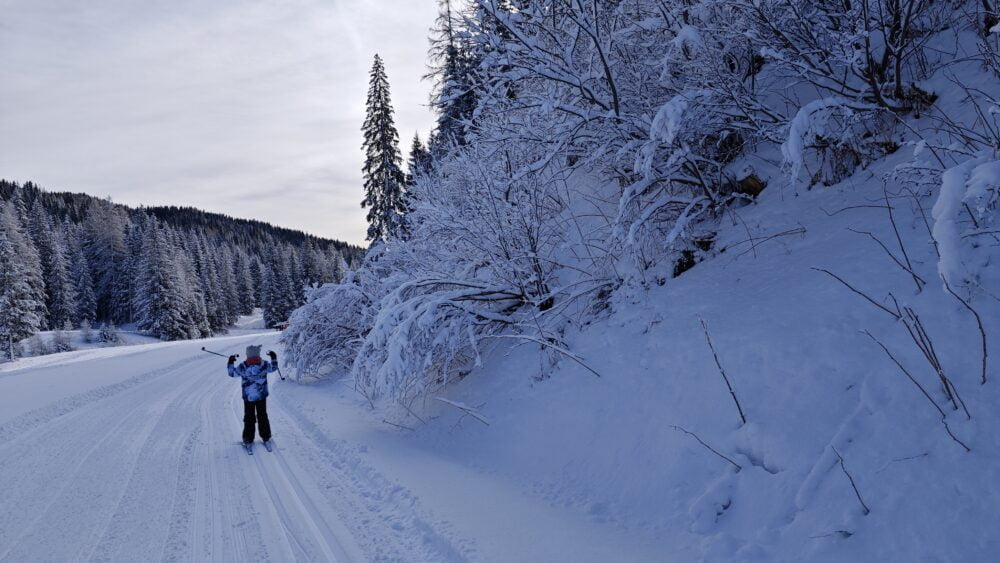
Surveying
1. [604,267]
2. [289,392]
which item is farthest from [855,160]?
[289,392]

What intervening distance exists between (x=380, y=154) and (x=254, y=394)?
86.4 ft

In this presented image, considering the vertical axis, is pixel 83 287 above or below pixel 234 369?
above

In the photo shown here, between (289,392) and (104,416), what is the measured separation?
3.87 meters

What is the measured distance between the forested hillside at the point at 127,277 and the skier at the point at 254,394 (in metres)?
25.0

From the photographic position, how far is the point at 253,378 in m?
7.91

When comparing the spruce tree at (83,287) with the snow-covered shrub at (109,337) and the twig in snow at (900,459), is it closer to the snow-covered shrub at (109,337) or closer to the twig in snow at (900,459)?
the snow-covered shrub at (109,337)

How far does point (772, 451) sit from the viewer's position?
3.57 meters

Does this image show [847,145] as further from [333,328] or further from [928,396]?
[333,328]

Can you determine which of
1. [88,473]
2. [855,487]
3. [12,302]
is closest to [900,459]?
[855,487]

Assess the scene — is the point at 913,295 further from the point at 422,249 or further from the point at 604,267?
the point at 422,249

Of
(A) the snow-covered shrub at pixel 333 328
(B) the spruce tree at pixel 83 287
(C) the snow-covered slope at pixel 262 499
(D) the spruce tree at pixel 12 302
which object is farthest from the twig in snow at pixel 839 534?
(B) the spruce tree at pixel 83 287

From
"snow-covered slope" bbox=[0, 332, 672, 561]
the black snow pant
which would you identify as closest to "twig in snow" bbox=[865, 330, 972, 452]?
"snow-covered slope" bbox=[0, 332, 672, 561]

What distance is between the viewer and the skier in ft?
24.6

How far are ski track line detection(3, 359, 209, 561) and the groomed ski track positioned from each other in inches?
0.7
